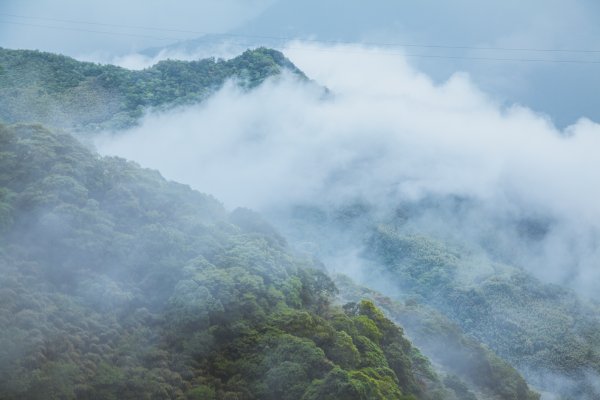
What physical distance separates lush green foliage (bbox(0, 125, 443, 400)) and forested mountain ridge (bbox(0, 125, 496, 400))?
67mm

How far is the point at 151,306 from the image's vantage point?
25.5 metres

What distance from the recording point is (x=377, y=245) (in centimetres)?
8381

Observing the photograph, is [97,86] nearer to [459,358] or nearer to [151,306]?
[151,306]

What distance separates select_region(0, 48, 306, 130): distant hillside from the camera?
63.3m

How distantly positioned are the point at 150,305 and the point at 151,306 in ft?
0.25

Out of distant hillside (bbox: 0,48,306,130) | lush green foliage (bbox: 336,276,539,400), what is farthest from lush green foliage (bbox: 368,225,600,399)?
distant hillside (bbox: 0,48,306,130)

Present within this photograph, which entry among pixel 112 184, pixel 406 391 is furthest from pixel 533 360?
pixel 112 184

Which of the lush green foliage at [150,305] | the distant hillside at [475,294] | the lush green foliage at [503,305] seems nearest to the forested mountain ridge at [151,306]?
the lush green foliage at [150,305]

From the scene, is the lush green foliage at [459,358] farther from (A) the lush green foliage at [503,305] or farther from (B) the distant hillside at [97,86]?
(B) the distant hillside at [97,86]

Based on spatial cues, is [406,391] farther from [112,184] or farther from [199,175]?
[199,175]

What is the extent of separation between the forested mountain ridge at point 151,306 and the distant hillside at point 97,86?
26.8 meters

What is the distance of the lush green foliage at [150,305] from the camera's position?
1994 cm

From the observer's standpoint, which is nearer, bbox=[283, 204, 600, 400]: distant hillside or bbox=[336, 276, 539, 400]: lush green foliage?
bbox=[336, 276, 539, 400]: lush green foliage

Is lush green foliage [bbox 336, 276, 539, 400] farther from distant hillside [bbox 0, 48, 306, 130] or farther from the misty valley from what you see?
distant hillside [bbox 0, 48, 306, 130]
